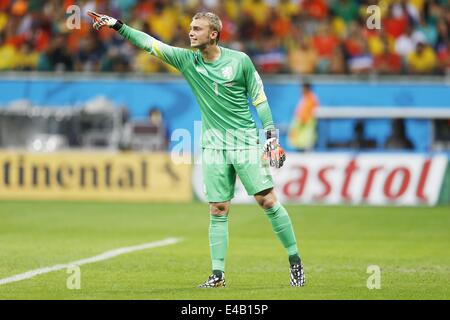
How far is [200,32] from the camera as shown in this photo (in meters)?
9.84

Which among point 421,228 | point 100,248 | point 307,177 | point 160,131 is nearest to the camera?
point 100,248

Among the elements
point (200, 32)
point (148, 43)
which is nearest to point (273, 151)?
point (200, 32)

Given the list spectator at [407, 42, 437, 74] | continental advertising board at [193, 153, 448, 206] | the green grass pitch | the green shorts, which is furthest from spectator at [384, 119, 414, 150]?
the green shorts

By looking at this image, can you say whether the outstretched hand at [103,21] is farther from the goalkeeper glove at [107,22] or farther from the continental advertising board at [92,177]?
the continental advertising board at [92,177]

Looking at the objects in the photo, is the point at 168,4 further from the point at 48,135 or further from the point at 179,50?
the point at 179,50

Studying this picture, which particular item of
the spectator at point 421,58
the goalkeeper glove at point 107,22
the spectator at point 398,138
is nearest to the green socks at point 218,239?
the goalkeeper glove at point 107,22

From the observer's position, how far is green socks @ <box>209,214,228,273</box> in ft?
33.0

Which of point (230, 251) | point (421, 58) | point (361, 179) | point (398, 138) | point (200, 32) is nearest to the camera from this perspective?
point (200, 32)

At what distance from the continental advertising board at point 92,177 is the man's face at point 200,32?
40.0 feet

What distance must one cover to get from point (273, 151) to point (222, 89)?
2.41ft

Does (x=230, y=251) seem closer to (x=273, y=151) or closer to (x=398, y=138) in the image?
(x=273, y=151)

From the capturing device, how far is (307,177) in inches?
850

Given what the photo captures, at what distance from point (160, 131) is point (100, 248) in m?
10.3

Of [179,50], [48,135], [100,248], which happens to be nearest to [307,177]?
[48,135]
